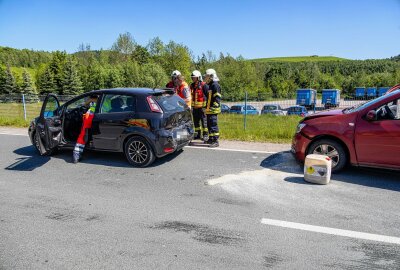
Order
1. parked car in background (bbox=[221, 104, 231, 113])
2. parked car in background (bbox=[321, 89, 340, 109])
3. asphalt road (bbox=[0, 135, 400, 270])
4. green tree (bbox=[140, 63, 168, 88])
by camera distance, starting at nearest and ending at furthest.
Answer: asphalt road (bbox=[0, 135, 400, 270]), parked car in background (bbox=[221, 104, 231, 113]), parked car in background (bbox=[321, 89, 340, 109]), green tree (bbox=[140, 63, 168, 88])

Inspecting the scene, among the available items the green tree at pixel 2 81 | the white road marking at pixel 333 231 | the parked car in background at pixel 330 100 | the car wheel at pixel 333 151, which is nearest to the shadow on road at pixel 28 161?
the white road marking at pixel 333 231

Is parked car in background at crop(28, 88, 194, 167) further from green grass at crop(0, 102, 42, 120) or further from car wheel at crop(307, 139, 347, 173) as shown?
green grass at crop(0, 102, 42, 120)

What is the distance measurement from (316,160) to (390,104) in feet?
5.53

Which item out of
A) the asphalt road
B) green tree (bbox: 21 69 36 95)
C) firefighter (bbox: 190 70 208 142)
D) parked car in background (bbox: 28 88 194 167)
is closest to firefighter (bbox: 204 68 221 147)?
firefighter (bbox: 190 70 208 142)

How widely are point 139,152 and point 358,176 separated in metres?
4.19

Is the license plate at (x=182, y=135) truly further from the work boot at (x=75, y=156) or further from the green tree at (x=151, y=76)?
the green tree at (x=151, y=76)

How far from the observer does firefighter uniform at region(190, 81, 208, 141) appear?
8.45 metres

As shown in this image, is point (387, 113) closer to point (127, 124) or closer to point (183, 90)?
point (127, 124)

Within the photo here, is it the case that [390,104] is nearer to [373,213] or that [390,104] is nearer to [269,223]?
[373,213]

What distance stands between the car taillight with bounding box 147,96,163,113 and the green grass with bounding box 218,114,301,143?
11.4 feet

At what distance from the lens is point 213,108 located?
8.23m

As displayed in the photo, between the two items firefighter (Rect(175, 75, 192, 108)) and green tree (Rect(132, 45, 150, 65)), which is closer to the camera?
firefighter (Rect(175, 75, 192, 108))

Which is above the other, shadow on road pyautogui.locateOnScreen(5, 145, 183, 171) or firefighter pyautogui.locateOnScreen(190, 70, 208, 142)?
firefighter pyautogui.locateOnScreen(190, 70, 208, 142)

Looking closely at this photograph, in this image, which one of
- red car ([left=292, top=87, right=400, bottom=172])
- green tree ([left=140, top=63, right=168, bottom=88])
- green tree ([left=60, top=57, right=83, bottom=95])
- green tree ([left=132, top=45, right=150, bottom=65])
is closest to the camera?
red car ([left=292, top=87, right=400, bottom=172])
